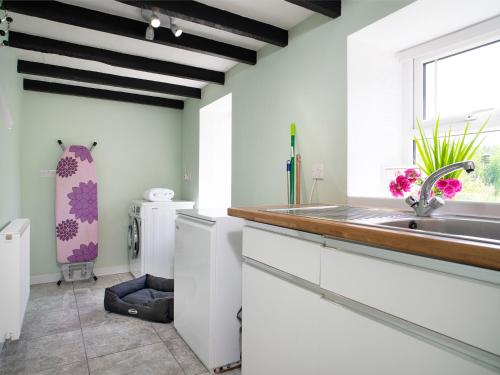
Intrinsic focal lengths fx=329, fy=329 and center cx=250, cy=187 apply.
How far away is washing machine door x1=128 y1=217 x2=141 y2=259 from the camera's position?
3.62 m

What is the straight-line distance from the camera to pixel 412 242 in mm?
758

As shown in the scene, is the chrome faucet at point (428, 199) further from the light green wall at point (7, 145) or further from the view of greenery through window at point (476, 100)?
the light green wall at point (7, 145)

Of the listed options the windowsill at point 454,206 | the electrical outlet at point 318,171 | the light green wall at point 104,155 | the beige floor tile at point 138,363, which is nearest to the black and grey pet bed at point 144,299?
the beige floor tile at point 138,363

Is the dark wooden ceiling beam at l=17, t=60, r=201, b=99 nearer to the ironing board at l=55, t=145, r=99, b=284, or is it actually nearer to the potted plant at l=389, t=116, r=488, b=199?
the ironing board at l=55, t=145, r=99, b=284

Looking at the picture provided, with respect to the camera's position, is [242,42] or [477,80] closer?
[477,80]

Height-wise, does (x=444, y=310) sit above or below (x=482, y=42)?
below

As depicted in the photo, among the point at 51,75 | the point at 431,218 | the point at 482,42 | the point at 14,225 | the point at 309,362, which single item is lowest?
the point at 309,362

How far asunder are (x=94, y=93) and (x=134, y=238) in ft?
5.59

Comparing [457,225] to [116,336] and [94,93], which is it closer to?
[116,336]

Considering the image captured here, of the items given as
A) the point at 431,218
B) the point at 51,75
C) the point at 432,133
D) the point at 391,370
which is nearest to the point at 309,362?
the point at 391,370

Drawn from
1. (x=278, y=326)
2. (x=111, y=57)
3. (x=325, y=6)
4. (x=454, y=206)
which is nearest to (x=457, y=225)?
(x=454, y=206)

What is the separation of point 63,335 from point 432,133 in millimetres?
2733

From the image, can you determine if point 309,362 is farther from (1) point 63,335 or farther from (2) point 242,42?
(2) point 242,42

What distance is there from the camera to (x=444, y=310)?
71 cm
